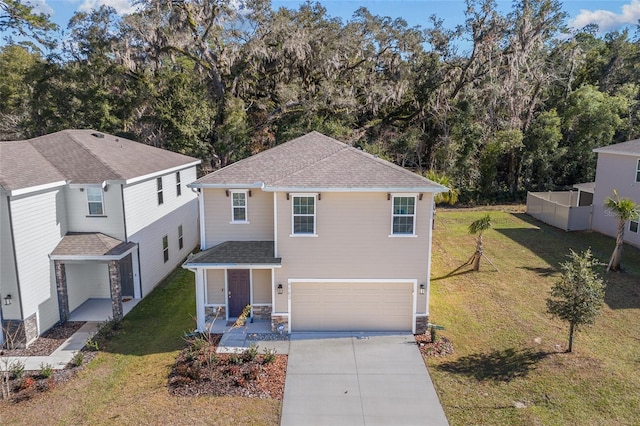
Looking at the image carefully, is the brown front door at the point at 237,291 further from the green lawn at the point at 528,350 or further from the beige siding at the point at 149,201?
the green lawn at the point at 528,350

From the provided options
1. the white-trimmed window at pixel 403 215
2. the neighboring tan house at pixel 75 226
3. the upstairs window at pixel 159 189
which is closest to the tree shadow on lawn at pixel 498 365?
the white-trimmed window at pixel 403 215

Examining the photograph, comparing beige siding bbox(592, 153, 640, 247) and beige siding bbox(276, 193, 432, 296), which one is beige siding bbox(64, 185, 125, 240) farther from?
beige siding bbox(592, 153, 640, 247)

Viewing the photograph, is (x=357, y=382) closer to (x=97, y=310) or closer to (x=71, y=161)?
(x=97, y=310)

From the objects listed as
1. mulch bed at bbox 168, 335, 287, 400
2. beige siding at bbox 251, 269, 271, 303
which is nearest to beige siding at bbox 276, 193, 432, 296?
beige siding at bbox 251, 269, 271, 303

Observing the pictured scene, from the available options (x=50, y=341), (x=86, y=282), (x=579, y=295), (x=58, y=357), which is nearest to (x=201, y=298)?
(x=58, y=357)

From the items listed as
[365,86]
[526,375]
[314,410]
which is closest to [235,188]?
[314,410]

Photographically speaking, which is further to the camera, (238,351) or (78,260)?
(78,260)

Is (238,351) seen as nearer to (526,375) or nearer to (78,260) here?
(78,260)
